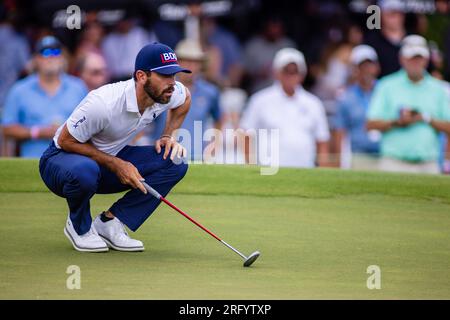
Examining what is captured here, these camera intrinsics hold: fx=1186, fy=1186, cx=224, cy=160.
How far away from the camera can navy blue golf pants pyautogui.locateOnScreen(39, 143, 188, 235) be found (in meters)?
7.43

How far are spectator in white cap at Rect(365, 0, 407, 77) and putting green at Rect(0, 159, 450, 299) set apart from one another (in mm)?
5285

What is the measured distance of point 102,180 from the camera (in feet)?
26.0

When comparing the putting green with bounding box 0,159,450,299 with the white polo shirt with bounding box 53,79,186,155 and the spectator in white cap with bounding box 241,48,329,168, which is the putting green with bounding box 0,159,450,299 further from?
the spectator in white cap with bounding box 241,48,329,168

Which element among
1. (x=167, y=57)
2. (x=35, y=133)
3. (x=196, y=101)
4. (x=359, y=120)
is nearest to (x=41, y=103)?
(x=35, y=133)

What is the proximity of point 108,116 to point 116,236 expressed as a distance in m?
0.82

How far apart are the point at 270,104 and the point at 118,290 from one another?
7.12 meters

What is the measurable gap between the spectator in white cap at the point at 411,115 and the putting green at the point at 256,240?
7.88 feet

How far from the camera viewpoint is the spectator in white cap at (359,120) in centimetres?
1368

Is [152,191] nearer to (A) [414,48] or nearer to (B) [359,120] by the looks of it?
(A) [414,48]

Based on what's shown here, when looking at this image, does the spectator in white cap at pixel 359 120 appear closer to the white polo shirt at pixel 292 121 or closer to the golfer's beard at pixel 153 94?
the white polo shirt at pixel 292 121

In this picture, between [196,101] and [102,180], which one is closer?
[102,180]

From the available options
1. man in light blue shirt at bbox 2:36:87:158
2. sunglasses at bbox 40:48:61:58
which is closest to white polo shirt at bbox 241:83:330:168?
man in light blue shirt at bbox 2:36:87:158

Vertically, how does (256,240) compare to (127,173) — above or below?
below

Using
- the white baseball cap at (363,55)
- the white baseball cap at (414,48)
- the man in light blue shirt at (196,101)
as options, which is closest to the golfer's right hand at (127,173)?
the man in light blue shirt at (196,101)
